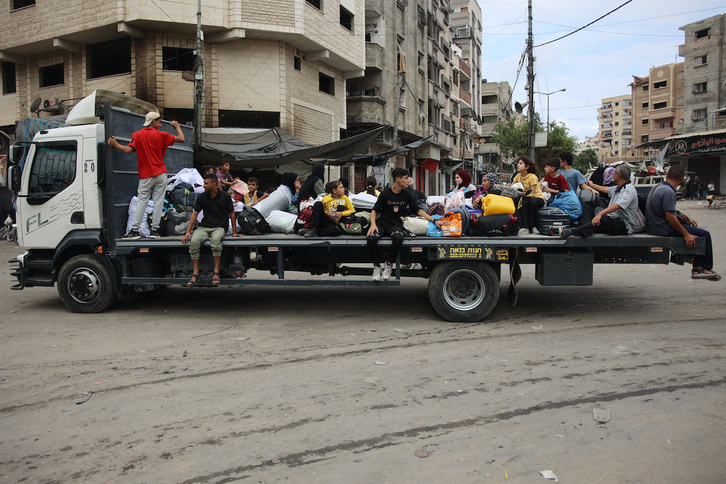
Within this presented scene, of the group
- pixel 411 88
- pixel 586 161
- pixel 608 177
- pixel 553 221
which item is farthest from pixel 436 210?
pixel 586 161

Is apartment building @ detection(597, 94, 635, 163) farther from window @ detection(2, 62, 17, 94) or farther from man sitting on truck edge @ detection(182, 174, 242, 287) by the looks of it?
man sitting on truck edge @ detection(182, 174, 242, 287)

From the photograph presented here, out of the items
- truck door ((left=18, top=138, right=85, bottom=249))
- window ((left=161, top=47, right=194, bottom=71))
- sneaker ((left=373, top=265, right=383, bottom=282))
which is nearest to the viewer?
sneaker ((left=373, top=265, right=383, bottom=282))

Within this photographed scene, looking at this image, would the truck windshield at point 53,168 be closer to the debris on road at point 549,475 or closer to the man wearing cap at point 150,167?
the man wearing cap at point 150,167

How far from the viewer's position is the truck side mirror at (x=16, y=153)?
6.82m

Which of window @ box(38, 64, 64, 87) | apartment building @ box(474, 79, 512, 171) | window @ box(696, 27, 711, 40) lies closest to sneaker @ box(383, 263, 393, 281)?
window @ box(38, 64, 64, 87)

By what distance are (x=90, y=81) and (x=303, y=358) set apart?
18.5 m

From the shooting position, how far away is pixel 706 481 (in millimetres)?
2605

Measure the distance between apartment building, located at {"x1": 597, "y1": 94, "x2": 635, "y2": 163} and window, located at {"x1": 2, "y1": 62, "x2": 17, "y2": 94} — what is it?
419 ft

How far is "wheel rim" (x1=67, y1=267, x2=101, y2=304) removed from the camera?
22.3 ft

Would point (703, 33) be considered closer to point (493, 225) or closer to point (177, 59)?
point (177, 59)

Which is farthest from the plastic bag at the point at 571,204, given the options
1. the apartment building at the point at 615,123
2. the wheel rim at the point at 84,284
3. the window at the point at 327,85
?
the apartment building at the point at 615,123

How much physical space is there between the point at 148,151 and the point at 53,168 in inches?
61.0

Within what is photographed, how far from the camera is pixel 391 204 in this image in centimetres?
614

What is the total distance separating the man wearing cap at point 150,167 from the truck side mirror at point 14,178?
1.77 meters
